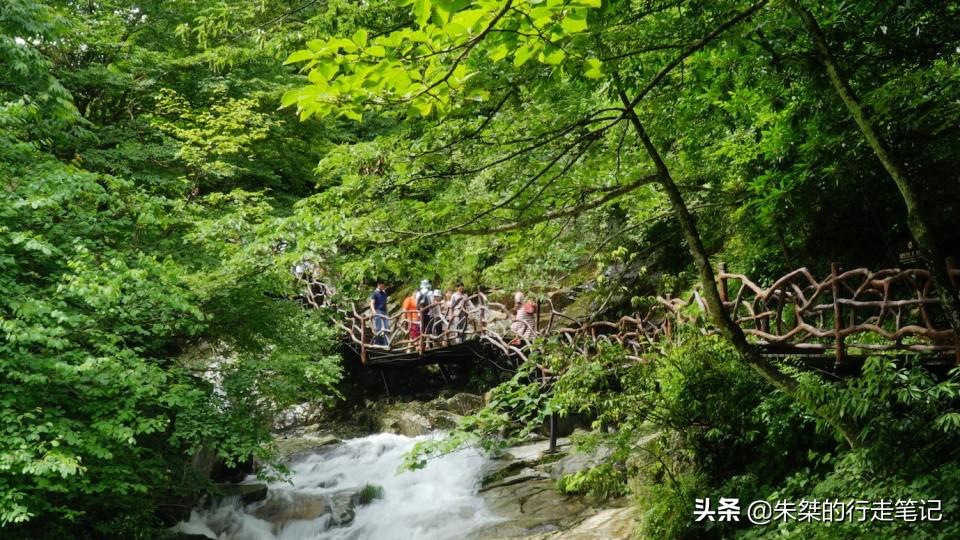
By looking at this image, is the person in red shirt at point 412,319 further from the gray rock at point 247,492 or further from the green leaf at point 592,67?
the green leaf at point 592,67

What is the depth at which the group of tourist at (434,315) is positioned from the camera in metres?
14.4

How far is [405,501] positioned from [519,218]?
28.6 feet

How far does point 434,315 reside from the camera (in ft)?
51.4

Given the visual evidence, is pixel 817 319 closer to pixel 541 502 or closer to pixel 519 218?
pixel 541 502

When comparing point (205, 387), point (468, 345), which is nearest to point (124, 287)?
point (205, 387)

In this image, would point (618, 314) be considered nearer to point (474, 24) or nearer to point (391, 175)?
point (391, 175)

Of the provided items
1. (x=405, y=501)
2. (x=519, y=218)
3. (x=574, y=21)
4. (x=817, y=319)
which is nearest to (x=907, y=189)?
(x=519, y=218)

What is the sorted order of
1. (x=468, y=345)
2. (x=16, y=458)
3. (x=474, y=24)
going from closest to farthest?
(x=474, y=24)
(x=16, y=458)
(x=468, y=345)

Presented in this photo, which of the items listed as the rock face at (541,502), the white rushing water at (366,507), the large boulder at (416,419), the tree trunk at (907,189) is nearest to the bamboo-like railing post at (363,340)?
the large boulder at (416,419)

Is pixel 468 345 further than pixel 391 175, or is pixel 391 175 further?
pixel 468 345

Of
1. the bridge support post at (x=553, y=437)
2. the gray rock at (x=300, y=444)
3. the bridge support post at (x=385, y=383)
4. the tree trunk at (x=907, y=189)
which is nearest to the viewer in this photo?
the tree trunk at (x=907, y=189)

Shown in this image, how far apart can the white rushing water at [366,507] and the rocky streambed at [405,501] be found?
2 cm

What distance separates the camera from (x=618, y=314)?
13.7 m

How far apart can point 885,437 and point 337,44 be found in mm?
4529
